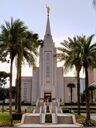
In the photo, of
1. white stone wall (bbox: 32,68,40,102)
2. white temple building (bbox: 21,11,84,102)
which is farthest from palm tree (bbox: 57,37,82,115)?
white stone wall (bbox: 32,68,40,102)

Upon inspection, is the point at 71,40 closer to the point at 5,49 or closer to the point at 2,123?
the point at 5,49

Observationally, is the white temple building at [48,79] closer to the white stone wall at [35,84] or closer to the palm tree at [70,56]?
the white stone wall at [35,84]

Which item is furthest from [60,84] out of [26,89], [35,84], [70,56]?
[70,56]

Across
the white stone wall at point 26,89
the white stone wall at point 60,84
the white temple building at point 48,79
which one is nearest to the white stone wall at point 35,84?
the white temple building at point 48,79

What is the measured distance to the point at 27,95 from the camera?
8850cm

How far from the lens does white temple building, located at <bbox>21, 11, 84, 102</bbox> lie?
3258 inches

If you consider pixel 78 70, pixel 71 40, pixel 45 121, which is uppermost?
pixel 71 40

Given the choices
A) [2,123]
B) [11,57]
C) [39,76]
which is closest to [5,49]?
[11,57]

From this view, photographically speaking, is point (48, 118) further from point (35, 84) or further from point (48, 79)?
point (35, 84)

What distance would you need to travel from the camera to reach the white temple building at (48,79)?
8275cm

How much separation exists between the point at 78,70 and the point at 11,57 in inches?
358

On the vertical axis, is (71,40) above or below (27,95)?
above

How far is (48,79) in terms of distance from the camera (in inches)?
3275

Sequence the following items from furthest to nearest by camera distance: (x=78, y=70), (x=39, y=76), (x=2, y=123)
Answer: (x=39, y=76) < (x=78, y=70) < (x=2, y=123)
